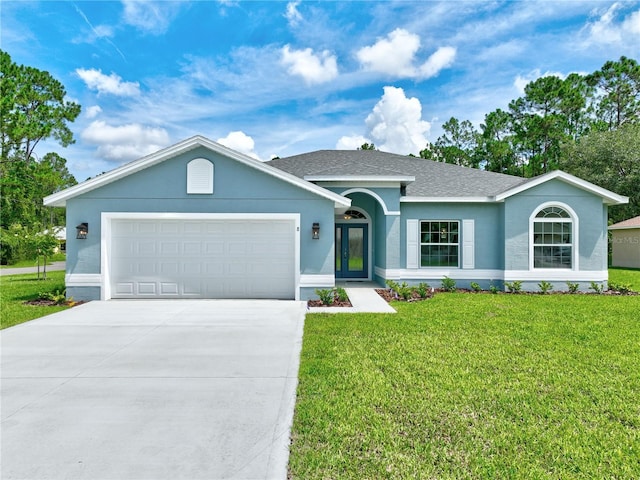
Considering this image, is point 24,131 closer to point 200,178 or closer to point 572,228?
point 200,178

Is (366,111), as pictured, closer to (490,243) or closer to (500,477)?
(490,243)

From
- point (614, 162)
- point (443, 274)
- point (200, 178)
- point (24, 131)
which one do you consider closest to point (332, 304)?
point (443, 274)

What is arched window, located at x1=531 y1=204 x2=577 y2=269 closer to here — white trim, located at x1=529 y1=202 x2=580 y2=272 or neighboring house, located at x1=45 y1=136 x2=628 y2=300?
white trim, located at x1=529 y1=202 x2=580 y2=272

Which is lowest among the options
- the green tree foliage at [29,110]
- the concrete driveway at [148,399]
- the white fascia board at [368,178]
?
the concrete driveway at [148,399]

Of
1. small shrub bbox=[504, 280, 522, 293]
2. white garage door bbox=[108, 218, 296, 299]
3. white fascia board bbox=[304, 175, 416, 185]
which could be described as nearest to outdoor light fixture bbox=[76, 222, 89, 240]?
white garage door bbox=[108, 218, 296, 299]

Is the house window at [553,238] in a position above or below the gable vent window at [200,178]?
below

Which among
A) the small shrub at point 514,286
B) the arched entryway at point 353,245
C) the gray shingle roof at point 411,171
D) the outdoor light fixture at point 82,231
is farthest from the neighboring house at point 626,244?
the outdoor light fixture at point 82,231

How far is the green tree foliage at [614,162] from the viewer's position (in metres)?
23.9

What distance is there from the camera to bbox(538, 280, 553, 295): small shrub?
11555mm

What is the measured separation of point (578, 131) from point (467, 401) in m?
36.1

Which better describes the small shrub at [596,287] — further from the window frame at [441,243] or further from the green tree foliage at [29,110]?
the green tree foliage at [29,110]

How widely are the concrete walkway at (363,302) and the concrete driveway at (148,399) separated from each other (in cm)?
157

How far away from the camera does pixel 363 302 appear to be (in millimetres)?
9766

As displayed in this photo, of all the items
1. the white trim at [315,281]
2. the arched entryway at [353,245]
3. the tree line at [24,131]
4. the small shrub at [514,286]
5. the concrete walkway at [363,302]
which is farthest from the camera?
the tree line at [24,131]
